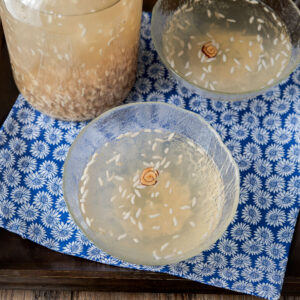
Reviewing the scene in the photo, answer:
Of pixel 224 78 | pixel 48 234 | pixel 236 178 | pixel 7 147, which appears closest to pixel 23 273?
pixel 48 234

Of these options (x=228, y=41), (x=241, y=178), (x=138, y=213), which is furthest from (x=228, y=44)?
(x=138, y=213)

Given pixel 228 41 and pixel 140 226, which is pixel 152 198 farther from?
pixel 228 41

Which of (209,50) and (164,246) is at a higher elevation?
(209,50)

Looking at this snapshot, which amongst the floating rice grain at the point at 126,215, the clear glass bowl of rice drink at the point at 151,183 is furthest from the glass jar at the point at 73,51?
the floating rice grain at the point at 126,215

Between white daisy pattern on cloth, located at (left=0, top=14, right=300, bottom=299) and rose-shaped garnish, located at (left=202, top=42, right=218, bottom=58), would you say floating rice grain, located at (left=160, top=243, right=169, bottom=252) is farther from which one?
rose-shaped garnish, located at (left=202, top=42, right=218, bottom=58)

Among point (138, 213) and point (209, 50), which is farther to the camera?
point (209, 50)

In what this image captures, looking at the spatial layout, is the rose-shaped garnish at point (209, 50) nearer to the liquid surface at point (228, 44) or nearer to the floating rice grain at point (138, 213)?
the liquid surface at point (228, 44)
